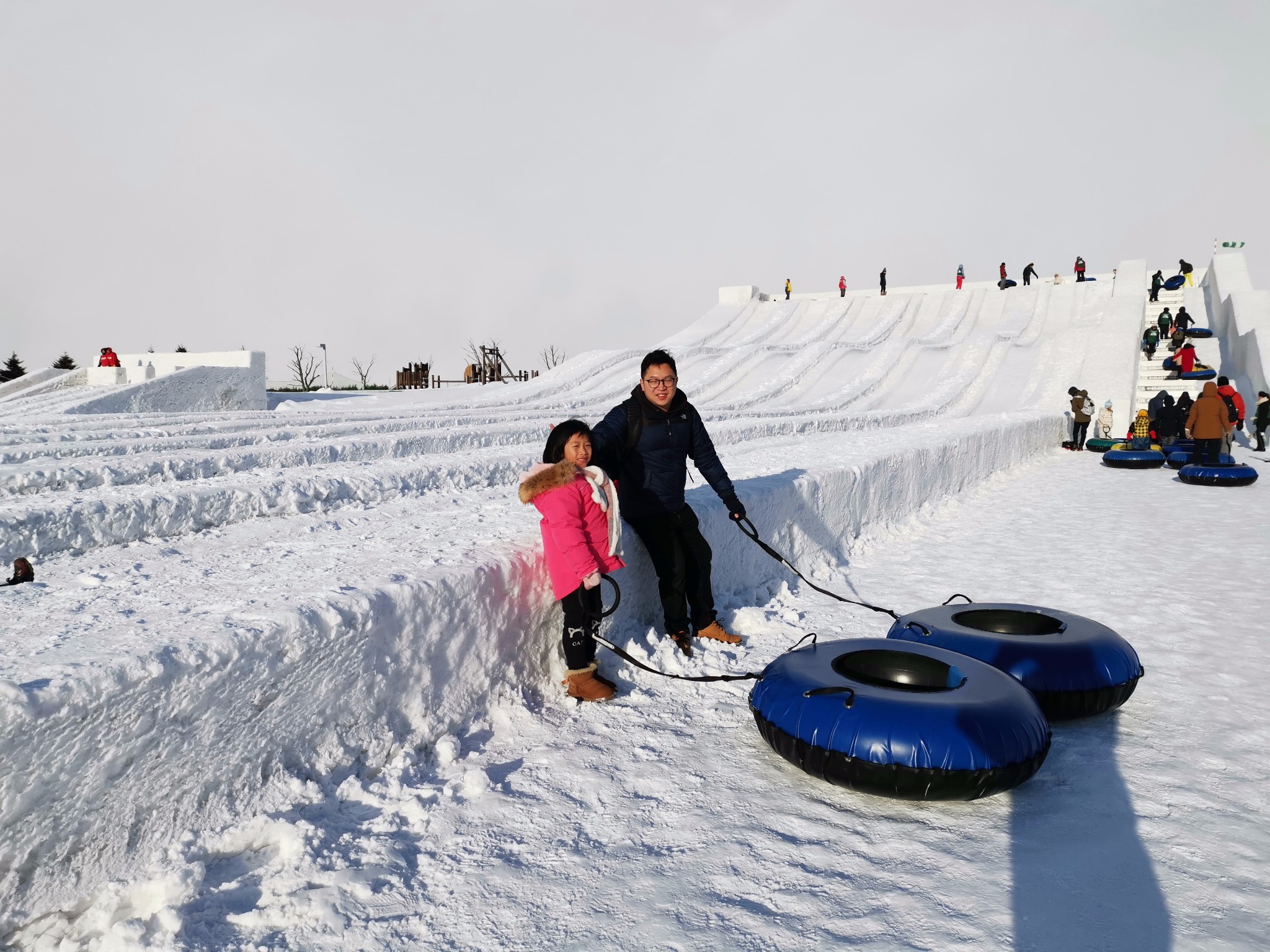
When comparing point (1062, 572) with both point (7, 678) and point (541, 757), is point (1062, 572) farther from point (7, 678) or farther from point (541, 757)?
point (7, 678)

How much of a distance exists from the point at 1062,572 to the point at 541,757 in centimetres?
473

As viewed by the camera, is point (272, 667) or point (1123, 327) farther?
point (1123, 327)

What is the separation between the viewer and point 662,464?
169 inches

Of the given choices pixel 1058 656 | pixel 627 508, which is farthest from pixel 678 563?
pixel 1058 656

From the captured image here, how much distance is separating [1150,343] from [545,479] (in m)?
21.7

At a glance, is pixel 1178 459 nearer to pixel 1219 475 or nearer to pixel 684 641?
pixel 1219 475

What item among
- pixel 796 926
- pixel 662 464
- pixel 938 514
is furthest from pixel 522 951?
pixel 938 514

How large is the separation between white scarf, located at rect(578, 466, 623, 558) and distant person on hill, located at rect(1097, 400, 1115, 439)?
15233 millimetres

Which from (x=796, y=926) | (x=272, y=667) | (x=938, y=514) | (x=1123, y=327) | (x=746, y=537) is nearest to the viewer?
(x=796, y=926)

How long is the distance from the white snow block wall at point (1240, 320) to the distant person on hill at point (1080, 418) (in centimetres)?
436

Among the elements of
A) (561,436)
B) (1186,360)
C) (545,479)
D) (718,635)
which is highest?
(1186,360)

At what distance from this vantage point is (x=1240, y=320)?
65.4 ft

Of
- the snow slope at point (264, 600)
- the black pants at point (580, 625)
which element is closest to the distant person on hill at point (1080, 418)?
the snow slope at point (264, 600)

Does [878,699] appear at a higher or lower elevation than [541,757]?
higher
